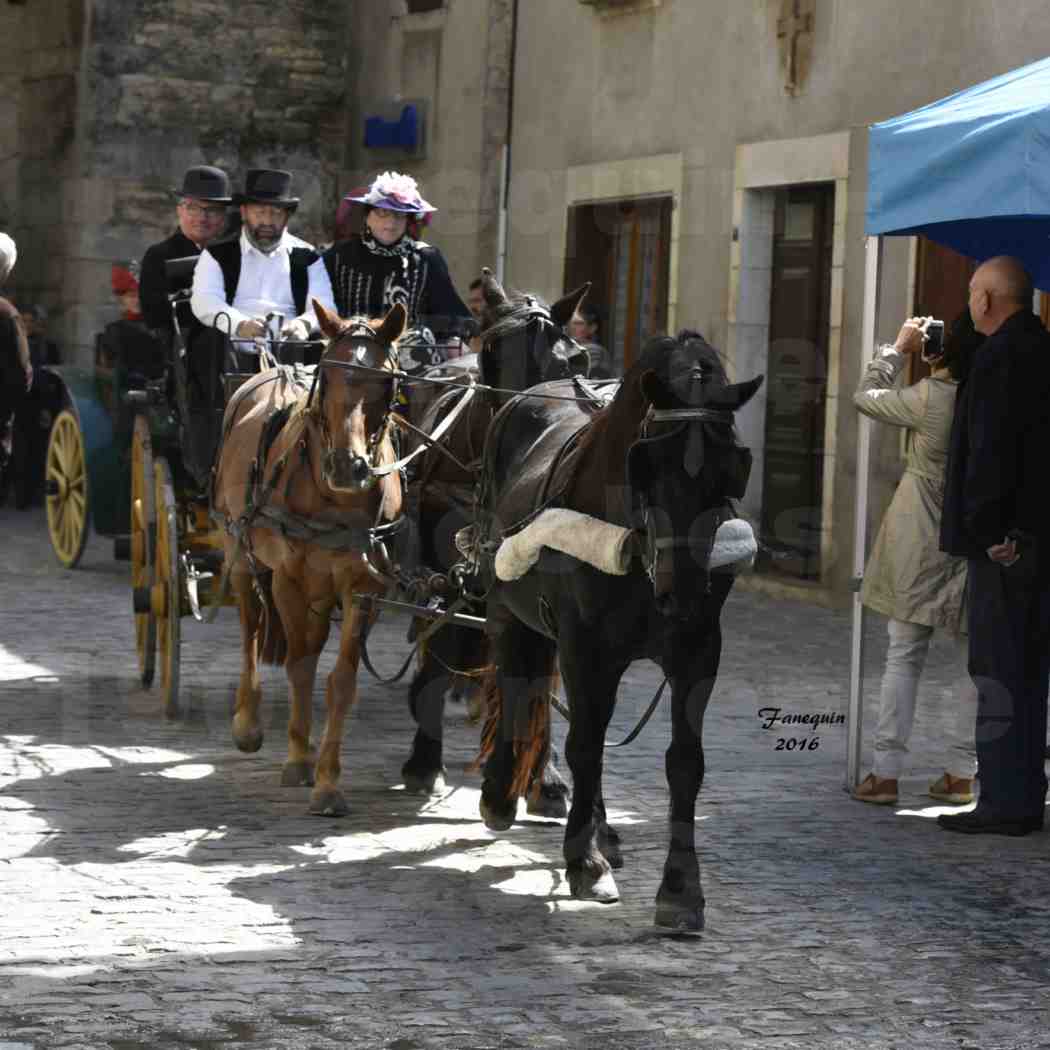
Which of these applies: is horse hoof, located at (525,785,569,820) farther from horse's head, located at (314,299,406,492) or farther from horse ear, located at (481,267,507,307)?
horse ear, located at (481,267,507,307)

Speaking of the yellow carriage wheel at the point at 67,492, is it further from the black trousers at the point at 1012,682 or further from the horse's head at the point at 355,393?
the black trousers at the point at 1012,682

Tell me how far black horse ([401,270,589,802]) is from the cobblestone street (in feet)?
0.60

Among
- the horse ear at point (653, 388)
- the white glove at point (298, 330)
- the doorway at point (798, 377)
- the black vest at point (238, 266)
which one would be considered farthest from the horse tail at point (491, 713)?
the doorway at point (798, 377)

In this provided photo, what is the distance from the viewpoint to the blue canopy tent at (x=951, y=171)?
668 cm

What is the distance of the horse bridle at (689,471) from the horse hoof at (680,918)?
0.88 m

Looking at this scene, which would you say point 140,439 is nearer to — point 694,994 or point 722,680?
point 722,680

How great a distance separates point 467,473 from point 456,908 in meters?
2.35

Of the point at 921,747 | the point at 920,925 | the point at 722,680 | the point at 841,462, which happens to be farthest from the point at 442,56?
the point at 920,925

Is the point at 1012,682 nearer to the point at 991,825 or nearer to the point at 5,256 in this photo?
the point at 991,825

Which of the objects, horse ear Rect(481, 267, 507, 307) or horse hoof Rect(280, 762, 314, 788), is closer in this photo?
horse ear Rect(481, 267, 507, 307)

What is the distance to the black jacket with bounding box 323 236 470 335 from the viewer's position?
8.91 meters

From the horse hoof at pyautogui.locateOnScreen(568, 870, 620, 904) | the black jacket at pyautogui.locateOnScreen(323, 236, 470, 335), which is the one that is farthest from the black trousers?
the black jacket at pyautogui.locateOnScreen(323, 236, 470, 335)

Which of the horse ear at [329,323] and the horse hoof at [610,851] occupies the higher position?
the horse ear at [329,323]

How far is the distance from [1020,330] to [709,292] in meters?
8.52
